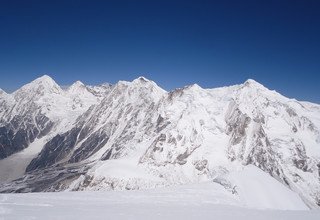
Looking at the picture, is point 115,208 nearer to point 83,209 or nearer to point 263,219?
point 83,209

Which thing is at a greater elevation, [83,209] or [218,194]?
[218,194]

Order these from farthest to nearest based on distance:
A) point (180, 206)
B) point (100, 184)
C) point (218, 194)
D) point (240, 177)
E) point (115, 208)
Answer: point (100, 184) < point (240, 177) < point (218, 194) < point (180, 206) < point (115, 208)

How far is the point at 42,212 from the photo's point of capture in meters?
24.7

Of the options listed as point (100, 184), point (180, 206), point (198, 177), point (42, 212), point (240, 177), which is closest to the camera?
point (42, 212)

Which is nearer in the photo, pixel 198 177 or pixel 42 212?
pixel 42 212

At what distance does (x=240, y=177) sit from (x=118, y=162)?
159519mm

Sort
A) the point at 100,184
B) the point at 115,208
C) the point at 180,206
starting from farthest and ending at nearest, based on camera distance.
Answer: the point at 100,184 < the point at 180,206 < the point at 115,208

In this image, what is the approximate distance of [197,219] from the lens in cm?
2495

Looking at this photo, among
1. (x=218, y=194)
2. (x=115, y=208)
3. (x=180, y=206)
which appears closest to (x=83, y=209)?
(x=115, y=208)

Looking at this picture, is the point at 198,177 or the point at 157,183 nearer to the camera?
the point at 157,183

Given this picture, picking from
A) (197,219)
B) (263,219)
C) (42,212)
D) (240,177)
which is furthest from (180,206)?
(240,177)

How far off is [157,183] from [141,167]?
16.6 m

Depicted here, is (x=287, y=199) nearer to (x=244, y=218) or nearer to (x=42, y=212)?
(x=244, y=218)

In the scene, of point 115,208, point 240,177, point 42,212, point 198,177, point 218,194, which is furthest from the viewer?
point 198,177
